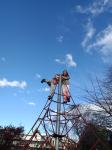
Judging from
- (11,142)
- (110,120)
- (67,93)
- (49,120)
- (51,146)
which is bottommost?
(51,146)

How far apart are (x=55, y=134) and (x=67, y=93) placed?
2.05 m

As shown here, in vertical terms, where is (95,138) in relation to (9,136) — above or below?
below

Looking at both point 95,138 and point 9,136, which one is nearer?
point 95,138

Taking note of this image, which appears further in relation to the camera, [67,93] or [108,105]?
[108,105]

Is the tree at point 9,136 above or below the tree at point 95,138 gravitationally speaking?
above

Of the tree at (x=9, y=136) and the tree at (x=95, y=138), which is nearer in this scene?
the tree at (x=95, y=138)

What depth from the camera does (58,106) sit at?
12.2 metres

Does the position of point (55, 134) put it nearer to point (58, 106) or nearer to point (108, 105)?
point (58, 106)

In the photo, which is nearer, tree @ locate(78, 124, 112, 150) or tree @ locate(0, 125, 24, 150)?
tree @ locate(78, 124, 112, 150)

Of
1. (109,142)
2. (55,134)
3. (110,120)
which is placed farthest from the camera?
(109,142)

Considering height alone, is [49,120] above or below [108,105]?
below

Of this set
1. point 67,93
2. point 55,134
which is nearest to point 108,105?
point 67,93

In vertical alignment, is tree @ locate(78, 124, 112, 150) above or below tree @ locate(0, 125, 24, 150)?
below

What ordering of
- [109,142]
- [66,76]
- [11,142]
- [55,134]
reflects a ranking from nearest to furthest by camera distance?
[55,134]
[66,76]
[109,142]
[11,142]
